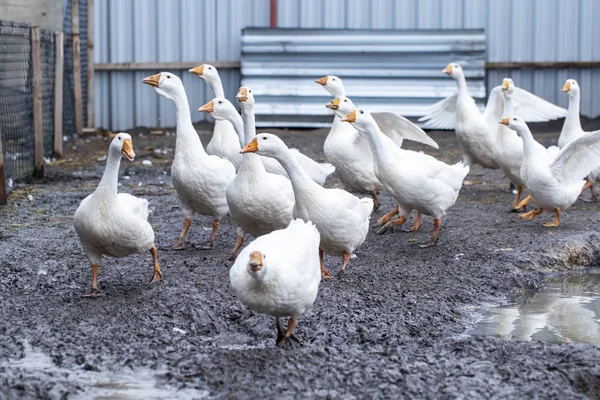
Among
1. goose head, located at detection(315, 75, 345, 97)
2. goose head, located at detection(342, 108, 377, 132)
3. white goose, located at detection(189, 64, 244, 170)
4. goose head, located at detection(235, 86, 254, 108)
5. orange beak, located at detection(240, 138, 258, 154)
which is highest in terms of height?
goose head, located at detection(315, 75, 345, 97)

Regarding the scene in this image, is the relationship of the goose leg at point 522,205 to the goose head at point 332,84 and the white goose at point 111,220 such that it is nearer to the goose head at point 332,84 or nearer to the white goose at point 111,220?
the goose head at point 332,84

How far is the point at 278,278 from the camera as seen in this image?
4.74 m

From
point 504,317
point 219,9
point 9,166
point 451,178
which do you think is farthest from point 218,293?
point 219,9

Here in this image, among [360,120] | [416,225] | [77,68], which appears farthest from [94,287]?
[77,68]

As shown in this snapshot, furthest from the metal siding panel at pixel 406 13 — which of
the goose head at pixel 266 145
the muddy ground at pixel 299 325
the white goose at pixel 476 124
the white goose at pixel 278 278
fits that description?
the white goose at pixel 278 278

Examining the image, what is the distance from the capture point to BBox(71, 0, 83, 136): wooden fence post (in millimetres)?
14336

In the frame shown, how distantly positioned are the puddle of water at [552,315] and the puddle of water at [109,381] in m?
2.09

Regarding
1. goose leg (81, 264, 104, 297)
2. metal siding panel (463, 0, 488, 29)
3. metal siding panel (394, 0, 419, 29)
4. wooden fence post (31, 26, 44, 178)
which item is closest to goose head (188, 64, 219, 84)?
wooden fence post (31, 26, 44, 178)

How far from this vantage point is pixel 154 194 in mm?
10391

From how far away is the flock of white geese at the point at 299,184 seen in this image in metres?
5.00

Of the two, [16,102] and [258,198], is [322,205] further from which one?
[16,102]

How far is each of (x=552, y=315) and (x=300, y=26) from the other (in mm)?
10325

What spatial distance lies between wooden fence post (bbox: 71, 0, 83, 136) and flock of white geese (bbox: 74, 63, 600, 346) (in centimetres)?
580

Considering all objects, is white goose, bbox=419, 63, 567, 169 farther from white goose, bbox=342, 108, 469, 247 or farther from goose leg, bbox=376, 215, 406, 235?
white goose, bbox=342, 108, 469, 247
